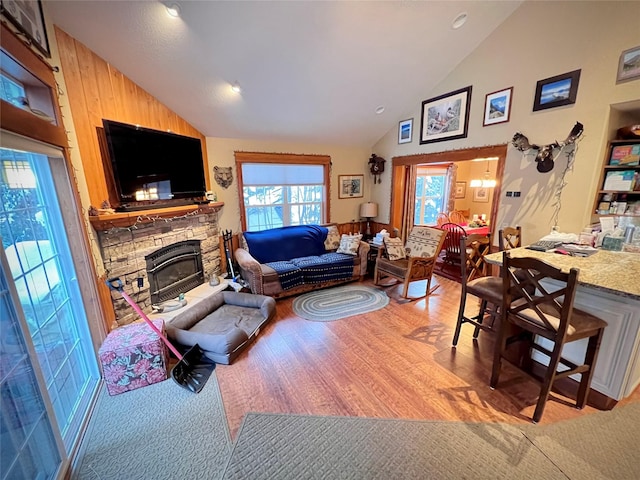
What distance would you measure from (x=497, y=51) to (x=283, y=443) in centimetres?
473

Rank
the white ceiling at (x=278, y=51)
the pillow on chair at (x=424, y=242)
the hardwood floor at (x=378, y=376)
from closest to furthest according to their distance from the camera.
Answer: the hardwood floor at (x=378, y=376) < the white ceiling at (x=278, y=51) < the pillow on chair at (x=424, y=242)

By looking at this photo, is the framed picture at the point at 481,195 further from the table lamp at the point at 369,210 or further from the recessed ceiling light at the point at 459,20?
the recessed ceiling light at the point at 459,20

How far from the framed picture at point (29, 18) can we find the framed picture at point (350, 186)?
13.6ft

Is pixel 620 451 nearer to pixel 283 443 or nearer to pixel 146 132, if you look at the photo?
pixel 283 443

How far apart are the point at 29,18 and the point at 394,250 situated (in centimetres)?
407

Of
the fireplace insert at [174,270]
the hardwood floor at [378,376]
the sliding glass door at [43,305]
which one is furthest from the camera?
the fireplace insert at [174,270]

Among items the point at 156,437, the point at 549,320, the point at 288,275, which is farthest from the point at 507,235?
the point at 156,437

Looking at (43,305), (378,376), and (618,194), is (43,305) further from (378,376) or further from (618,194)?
(618,194)

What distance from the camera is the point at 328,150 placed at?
198 inches

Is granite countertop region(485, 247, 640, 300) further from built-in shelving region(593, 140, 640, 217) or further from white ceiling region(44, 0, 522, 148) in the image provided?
white ceiling region(44, 0, 522, 148)

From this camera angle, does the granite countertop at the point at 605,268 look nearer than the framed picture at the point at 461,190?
Yes

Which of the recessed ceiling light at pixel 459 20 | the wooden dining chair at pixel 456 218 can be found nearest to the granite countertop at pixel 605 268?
the recessed ceiling light at pixel 459 20

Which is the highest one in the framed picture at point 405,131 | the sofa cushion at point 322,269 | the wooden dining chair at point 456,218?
the framed picture at point 405,131

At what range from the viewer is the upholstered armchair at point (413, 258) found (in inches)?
142
